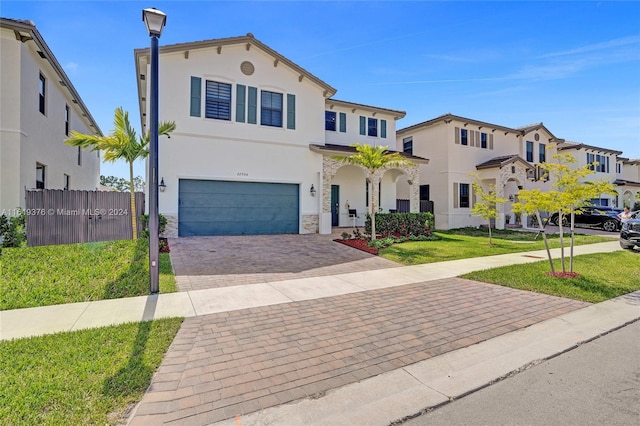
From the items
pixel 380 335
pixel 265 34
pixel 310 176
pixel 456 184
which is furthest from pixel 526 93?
pixel 380 335

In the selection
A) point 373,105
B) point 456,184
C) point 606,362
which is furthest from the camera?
point 456,184

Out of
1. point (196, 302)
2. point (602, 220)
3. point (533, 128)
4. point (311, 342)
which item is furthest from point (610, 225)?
point (196, 302)

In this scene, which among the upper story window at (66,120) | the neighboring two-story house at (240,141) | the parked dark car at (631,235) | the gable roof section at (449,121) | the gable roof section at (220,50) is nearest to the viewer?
the parked dark car at (631,235)

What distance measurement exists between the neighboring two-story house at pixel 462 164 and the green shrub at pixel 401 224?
20.6ft

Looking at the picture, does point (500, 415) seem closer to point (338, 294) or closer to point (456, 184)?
point (338, 294)

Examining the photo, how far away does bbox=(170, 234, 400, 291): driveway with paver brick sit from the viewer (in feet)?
27.6

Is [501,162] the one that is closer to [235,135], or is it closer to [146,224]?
[235,135]

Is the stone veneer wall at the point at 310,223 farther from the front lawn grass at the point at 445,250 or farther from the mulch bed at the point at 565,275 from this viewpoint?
the mulch bed at the point at 565,275

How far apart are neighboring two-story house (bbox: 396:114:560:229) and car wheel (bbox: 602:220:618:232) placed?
543 centimetres

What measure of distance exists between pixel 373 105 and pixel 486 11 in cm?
975

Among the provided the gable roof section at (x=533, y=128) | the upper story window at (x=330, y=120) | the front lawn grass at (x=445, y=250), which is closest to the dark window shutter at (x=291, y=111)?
the upper story window at (x=330, y=120)

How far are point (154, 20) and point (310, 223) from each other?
39.3 feet

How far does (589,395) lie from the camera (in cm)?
341

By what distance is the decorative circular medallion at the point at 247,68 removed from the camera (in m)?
16.1
